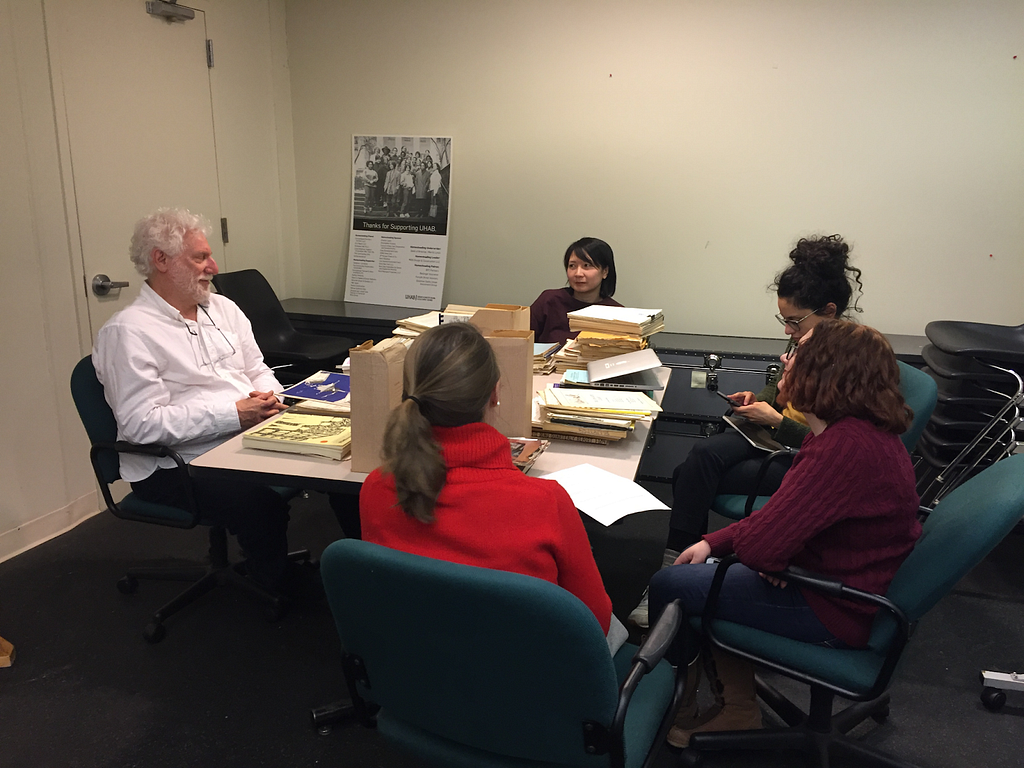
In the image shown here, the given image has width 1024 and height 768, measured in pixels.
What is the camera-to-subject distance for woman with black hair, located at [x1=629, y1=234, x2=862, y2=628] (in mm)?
2324

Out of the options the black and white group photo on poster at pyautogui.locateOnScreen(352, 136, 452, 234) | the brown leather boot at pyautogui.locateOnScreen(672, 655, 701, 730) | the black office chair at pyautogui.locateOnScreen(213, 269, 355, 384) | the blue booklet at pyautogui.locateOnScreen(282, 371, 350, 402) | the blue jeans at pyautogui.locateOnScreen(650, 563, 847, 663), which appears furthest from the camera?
the black and white group photo on poster at pyautogui.locateOnScreen(352, 136, 452, 234)

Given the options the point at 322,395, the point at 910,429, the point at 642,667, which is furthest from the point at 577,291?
the point at 642,667

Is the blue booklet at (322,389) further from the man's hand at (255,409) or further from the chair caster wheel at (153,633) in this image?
the chair caster wheel at (153,633)

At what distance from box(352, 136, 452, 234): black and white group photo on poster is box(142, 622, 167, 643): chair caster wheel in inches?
102

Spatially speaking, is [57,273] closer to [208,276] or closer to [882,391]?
[208,276]

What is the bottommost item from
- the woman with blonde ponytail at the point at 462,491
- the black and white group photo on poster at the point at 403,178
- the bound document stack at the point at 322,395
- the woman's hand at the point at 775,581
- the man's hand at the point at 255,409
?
the woman's hand at the point at 775,581

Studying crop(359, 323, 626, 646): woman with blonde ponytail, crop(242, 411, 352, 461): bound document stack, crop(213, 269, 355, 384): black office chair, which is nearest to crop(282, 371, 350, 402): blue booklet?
crop(242, 411, 352, 461): bound document stack

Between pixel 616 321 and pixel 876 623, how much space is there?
1358 millimetres

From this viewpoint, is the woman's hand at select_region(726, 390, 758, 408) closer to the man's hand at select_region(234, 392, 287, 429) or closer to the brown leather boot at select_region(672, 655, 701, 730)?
the brown leather boot at select_region(672, 655, 701, 730)

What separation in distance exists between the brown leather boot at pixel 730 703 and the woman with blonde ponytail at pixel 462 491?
2.29 ft

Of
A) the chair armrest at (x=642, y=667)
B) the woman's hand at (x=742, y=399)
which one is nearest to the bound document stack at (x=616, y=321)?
the woman's hand at (x=742, y=399)

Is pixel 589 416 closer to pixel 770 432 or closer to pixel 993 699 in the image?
pixel 770 432

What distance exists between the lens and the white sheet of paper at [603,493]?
5.25ft

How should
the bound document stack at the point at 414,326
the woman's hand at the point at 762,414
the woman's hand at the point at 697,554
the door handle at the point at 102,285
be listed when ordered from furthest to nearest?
the door handle at the point at 102,285, the bound document stack at the point at 414,326, the woman's hand at the point at 762,414, the woman's hand at the point at 697,554
